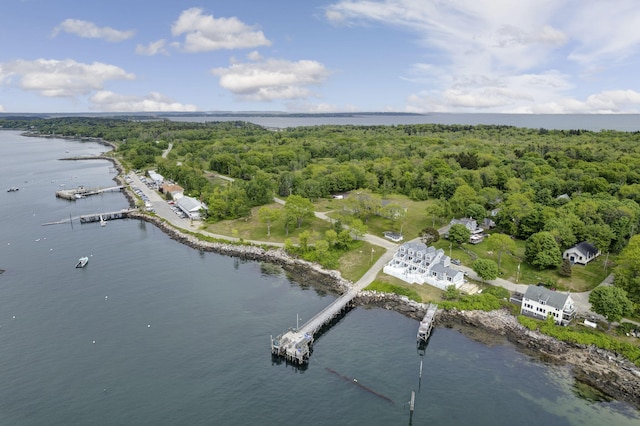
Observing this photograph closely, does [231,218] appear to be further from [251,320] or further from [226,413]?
[226,413]

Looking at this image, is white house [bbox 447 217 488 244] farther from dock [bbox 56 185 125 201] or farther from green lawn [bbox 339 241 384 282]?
dock [bbox 56 185 125 201]

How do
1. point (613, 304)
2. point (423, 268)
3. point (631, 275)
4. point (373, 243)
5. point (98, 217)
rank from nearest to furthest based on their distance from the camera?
point (613, 304) < point (631, 275) < point (423, 268) < point (373, 243) < point (98, 217)

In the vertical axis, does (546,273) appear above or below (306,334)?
above

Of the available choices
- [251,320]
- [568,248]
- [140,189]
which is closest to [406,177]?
[568,248]

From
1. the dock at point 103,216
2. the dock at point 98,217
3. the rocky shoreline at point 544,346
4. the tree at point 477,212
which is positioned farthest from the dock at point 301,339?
the dock at point 103,216

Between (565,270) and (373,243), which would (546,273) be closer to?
(565,270)

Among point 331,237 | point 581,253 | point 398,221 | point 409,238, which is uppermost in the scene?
point 331,237

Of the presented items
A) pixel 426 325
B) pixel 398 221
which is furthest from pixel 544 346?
pixel 398 221
